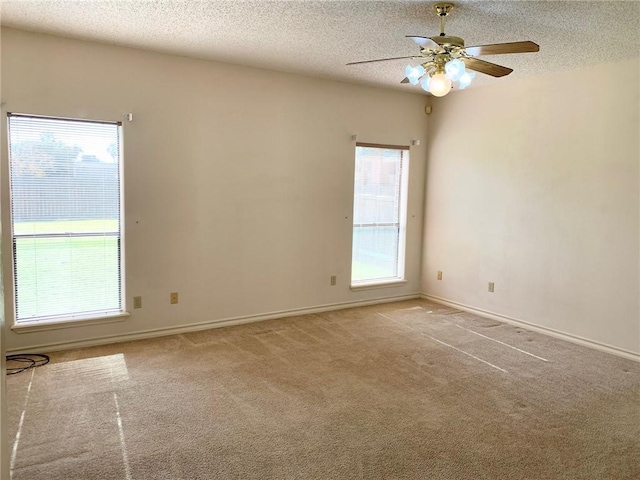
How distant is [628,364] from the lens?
13.3 feet

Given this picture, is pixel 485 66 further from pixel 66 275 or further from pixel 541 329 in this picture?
pixel 66 275

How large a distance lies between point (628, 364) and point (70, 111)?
4.98 metres

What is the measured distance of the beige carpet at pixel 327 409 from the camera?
2512 mm

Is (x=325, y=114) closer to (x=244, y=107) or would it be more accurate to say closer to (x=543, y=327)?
(x=244, y=107)

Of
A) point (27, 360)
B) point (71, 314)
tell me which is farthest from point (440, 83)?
point (27, 360)

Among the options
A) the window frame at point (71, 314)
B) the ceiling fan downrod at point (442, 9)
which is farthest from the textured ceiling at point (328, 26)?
the window frame at point (71, 314)

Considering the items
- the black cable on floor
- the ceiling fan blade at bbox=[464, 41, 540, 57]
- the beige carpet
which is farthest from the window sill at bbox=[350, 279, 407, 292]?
the ceiling fan blade at bbox=[464, 41, 540, 57]

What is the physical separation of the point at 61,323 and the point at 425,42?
3.47m

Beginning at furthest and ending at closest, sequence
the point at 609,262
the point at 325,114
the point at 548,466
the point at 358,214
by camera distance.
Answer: the point at 358,214, the point at 325,114, the point at 609,262, the point at 548,466

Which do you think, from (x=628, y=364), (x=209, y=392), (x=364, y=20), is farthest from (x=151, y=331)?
(x=628, y=364)

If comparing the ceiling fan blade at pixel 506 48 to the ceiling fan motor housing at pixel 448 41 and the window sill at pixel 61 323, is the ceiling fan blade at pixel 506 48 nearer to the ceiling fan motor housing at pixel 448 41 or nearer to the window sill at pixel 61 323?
the ceiling fan motor housing at pixel 448 41

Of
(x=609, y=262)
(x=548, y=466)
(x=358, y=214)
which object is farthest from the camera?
(x=358, y=214)

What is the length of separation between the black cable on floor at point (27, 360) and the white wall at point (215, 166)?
100mm

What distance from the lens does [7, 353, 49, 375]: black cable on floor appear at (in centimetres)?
359
